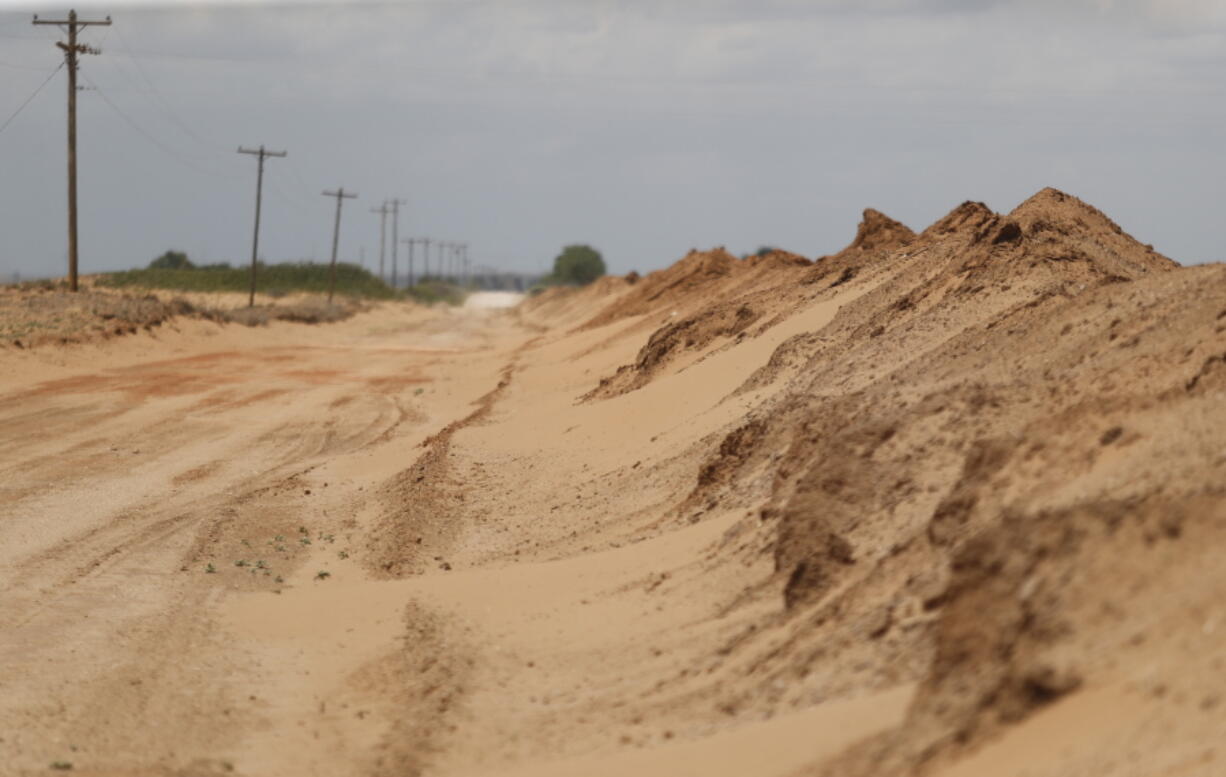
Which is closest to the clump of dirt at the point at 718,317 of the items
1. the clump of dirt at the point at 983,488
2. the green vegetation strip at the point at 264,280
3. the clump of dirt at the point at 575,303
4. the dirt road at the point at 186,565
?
the dirt road at the point at 186,565

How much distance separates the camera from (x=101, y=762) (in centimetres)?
751

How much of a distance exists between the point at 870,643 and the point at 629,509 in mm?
6706

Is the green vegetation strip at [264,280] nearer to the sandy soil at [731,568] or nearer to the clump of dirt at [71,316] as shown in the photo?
the clump of dirt at [71,316]

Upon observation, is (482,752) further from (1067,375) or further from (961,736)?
(1067,375)

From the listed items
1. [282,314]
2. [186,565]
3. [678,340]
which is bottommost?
[186,565]

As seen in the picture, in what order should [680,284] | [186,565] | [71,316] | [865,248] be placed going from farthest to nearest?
[680,284]
[71,316]
[865,248]
[186,565]

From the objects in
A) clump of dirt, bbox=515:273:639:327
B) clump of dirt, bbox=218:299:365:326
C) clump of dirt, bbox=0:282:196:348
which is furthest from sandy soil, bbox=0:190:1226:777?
clump of dirt, bbox=515:273:639:327

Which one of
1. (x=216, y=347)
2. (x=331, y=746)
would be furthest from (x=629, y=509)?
(x=216, y=347)

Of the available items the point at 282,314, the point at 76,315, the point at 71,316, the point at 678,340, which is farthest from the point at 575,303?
the point at 678,340

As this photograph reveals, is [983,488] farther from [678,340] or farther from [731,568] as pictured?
[678,340]

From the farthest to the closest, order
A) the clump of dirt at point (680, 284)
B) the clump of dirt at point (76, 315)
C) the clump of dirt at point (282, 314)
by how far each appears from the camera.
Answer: the clump of dirt at point (282, 314), the clump of dirt at point (680, 284), the clump of dirt at point (76, 315)

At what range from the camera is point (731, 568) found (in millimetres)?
→ 9641

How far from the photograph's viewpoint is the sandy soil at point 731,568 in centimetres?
562

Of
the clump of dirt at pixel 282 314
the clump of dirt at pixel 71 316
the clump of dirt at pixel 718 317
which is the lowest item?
the clump of dirt at pixel 282 314
